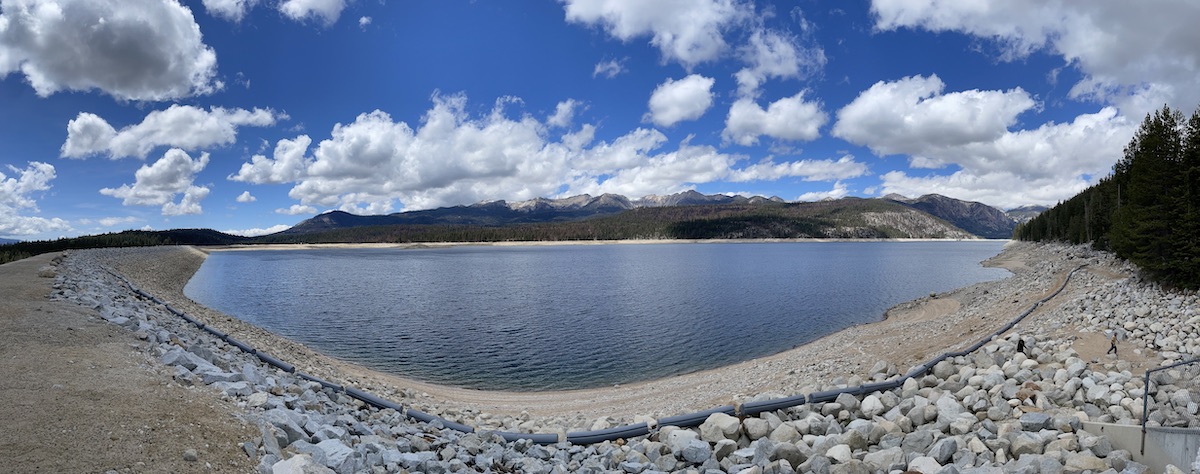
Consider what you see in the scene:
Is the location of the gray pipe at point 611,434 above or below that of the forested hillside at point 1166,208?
below

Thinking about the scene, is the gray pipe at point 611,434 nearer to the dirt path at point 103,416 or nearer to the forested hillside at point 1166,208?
the dirt path at point 103,416

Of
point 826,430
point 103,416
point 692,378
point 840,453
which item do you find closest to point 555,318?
point 692,378

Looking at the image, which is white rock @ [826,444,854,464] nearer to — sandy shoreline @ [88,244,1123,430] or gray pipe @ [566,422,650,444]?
gray pipe @ [566,422,650,444]

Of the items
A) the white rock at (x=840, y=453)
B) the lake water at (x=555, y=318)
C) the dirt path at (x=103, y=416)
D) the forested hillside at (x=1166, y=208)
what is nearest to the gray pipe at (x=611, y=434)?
the white rock at (x=840, y=453)

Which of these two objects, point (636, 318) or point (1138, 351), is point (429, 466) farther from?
point (636, 318)

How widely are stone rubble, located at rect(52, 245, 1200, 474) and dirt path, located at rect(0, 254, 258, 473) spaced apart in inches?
16.6

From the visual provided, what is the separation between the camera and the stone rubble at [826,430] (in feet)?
26.2

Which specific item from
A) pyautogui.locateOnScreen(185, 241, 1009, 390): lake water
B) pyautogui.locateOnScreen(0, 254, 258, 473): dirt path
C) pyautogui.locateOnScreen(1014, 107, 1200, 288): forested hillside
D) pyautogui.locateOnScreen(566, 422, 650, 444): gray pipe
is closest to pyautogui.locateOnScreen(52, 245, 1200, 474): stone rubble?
pyautogui.locateOnScreen(566, 422, 650, 444): gray pipe

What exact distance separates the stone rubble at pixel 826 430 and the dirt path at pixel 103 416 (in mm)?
421

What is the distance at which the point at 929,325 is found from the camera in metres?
27.2

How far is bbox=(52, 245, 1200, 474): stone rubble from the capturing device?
7.98m

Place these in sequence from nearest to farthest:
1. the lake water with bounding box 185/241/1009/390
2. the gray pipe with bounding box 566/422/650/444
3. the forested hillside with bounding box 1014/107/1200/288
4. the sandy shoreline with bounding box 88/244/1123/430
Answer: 1. the gray pipe with bounding box 566/422/650/444
2. the sandy shoreline with bounding box 88/244/1123/430
3. the forested hillside with bounding box 1014/107/1200/288
4. the lake water with bounding box 185/241/1009/390

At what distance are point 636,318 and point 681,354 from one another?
9.83 metres

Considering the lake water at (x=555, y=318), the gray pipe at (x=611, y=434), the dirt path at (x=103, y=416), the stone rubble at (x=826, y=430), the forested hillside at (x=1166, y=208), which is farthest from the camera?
the lake water at (x=555, y=318)
